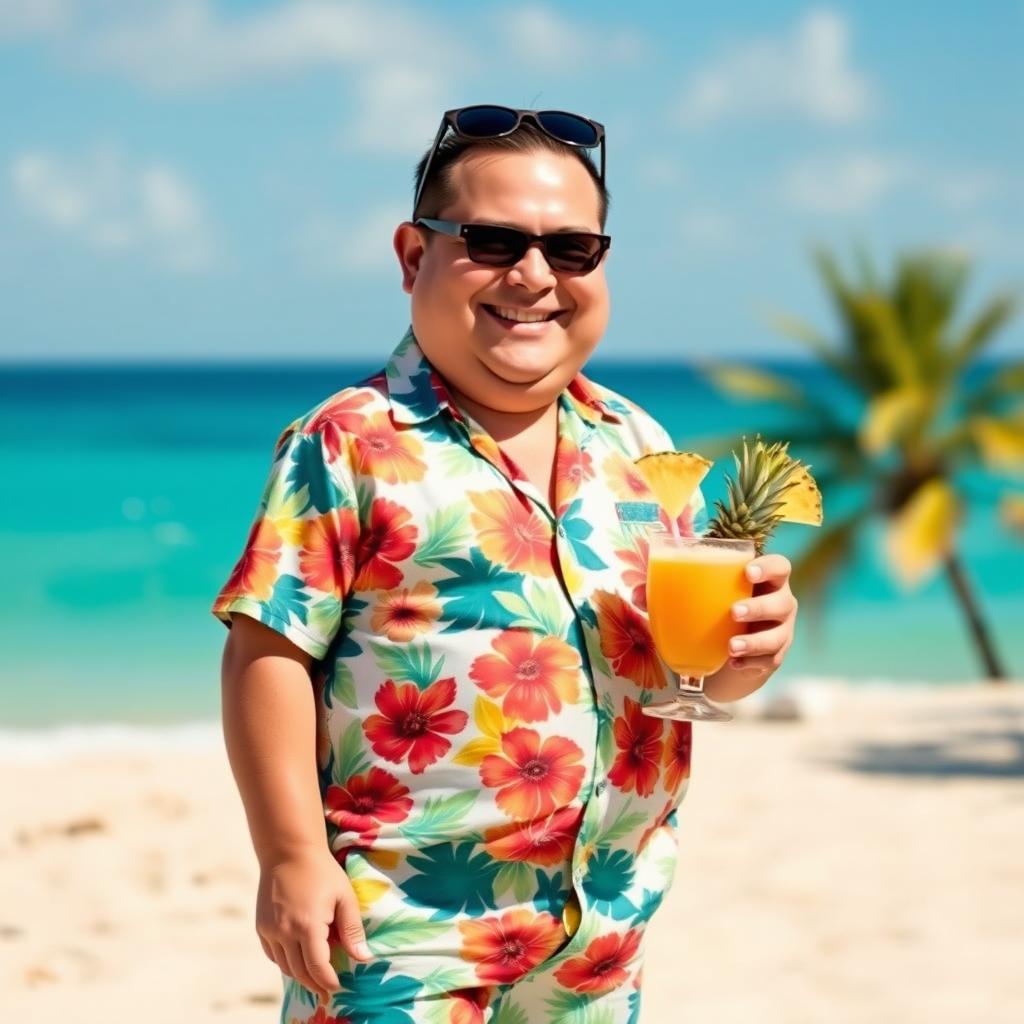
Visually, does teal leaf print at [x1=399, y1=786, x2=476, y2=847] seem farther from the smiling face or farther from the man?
the smiling face

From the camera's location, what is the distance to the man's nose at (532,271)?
9.00ft

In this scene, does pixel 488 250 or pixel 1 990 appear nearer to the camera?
pixel 488 250

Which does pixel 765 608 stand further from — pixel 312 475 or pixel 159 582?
pixel 159 582

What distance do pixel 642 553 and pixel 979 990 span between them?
3.18 m

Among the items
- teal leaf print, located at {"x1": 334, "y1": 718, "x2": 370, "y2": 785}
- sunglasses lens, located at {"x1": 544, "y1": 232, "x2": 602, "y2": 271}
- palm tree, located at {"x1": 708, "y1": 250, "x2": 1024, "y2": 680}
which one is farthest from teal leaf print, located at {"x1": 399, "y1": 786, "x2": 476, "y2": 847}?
palm tree, located at {"x1": 708, "y1": 250, "x2": 1024, "y2": 680}

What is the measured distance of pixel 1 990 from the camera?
5.32 m

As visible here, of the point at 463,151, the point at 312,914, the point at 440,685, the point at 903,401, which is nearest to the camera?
the point at 312,914

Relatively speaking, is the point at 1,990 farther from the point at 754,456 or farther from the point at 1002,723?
the point at 1002,723

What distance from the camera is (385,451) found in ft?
8.65

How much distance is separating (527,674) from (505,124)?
0.94 meters

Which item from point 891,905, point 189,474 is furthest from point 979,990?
point 189,474

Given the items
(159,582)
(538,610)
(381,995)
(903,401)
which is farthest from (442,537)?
(159,582)

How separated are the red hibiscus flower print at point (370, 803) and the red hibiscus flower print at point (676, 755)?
1.57 feet

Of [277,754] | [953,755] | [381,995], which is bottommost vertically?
[953,755]
